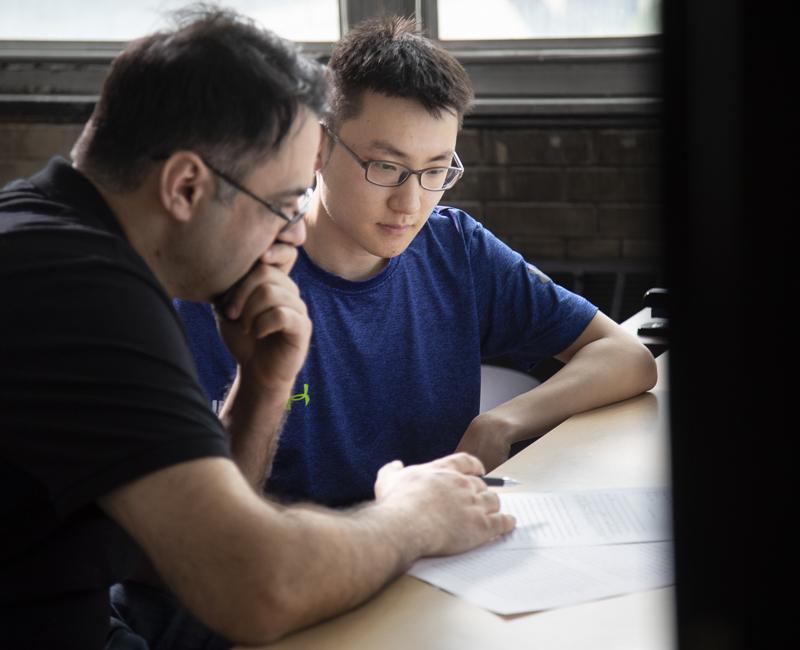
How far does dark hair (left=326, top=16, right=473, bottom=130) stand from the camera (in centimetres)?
174

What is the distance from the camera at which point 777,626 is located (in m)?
0.39

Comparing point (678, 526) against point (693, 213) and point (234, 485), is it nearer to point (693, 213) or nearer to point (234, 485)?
point (693, 213)

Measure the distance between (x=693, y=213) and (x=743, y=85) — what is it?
0.15 feet

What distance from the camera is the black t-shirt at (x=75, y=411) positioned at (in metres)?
0.95

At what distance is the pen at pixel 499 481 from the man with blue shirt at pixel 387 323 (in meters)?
0.24

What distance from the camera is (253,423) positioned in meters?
1.47

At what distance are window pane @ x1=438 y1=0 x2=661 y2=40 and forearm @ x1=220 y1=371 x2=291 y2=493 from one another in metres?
2.00

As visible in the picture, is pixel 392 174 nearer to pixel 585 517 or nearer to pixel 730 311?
pixel 585 517

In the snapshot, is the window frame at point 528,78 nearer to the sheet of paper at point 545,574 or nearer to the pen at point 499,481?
the pen at point 499,481

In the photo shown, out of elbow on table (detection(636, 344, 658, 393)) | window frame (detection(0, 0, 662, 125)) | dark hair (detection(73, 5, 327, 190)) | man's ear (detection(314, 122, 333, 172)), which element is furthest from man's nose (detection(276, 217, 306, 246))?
window frame (detection(0, 0, 662, 125))

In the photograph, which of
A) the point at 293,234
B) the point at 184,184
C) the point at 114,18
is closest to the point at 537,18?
the point at 114,18

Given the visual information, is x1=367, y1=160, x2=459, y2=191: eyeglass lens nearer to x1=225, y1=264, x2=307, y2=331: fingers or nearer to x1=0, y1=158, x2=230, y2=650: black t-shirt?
x1=225, y1=264, x2=307, y2=331: fingers

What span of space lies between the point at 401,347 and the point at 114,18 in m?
2.12

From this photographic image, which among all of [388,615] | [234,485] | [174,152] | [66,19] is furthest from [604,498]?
[66,19]
